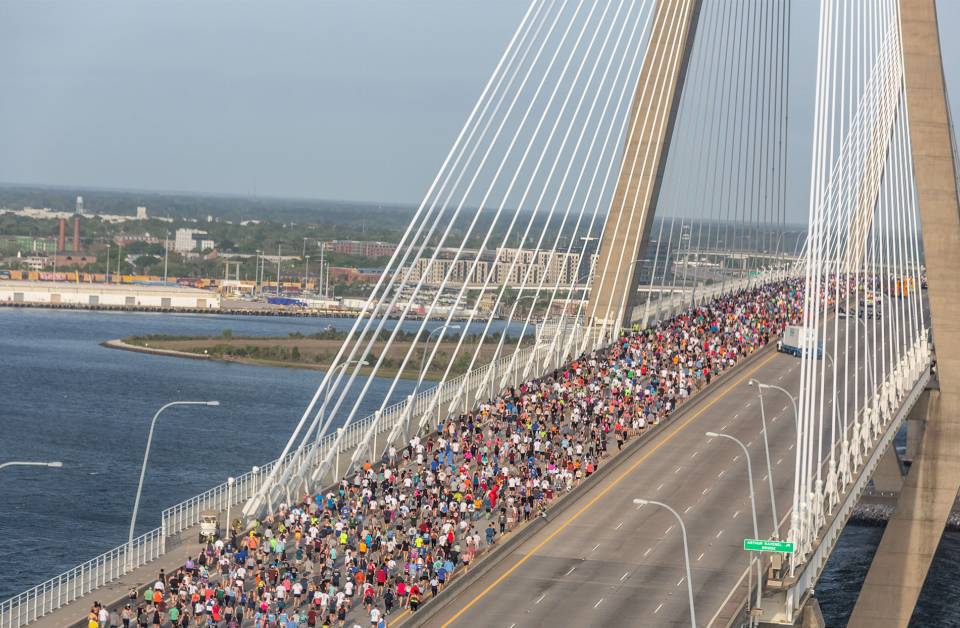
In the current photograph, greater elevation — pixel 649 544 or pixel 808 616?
pixel 649 544

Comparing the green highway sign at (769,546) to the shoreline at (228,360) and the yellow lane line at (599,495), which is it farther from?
the shoreline at (228,360)

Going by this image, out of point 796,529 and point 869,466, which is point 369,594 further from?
point 869,466

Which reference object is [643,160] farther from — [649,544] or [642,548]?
[642,548]

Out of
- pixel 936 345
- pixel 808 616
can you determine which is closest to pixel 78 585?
pixel 808 616

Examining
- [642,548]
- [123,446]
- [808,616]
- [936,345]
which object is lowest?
[123,446]

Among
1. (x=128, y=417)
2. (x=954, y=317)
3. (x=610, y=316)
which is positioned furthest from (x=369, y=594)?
(x=128, y=417)

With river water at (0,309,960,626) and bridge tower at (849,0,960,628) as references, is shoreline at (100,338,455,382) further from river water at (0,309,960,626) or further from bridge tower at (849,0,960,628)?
bridge tower at (849,0,960,628)

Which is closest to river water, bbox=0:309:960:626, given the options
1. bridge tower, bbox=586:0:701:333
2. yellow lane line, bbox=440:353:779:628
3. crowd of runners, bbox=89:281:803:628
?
yellow lane line, bbox=440:353:779:628

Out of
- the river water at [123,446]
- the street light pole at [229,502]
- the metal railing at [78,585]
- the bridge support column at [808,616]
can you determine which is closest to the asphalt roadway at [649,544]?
the bridge support column at [808,616]
